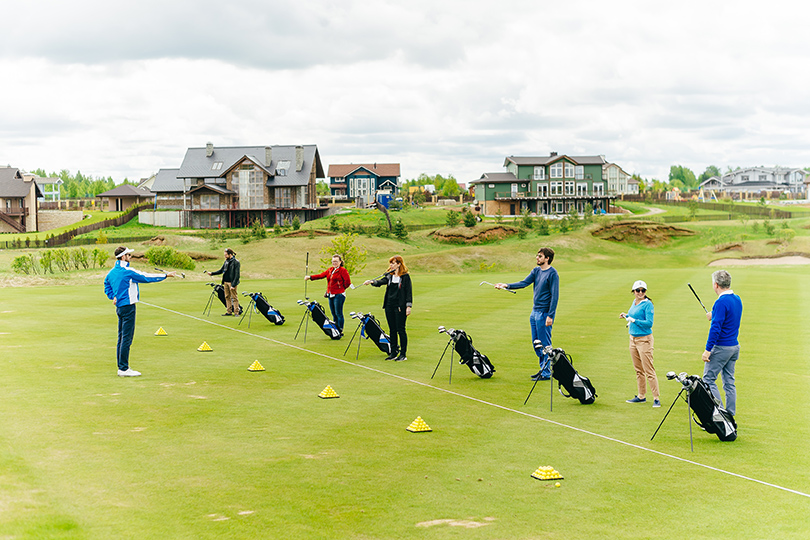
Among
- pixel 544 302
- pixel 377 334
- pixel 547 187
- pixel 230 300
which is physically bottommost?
pixel 377 334

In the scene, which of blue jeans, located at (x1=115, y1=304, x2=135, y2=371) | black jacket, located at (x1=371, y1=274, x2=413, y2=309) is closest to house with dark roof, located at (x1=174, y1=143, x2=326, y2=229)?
black jacket, located at (x1=371, y1=274, x2=413, y2=309)

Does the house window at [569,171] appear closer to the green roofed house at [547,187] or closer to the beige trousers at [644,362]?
the green roofed house at [547,187]

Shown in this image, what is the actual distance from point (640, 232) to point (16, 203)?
3221 inches

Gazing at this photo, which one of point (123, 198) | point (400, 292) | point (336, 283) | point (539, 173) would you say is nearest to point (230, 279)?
point (336, 283)

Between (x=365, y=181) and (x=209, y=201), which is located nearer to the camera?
(x=209, y=201)

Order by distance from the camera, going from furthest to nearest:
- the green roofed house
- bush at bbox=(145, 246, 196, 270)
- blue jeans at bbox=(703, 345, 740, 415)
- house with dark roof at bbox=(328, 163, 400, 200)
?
house with dark roof at bbox=(328, 163, 400, 200)
the green roofed house
bush at bbox=(145, 246, 196, 270)
blue jeans at bbox=(703, 345, 740, 415)

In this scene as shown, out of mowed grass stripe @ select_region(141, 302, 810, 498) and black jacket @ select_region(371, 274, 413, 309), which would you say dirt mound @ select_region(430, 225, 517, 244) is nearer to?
mowed grass stripe @ select_region(141, 302, 810, 498)

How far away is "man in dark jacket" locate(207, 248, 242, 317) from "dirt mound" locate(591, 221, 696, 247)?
5632 cm

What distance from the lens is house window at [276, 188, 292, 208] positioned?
324ft

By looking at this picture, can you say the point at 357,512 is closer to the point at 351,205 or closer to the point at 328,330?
the point at 328,330

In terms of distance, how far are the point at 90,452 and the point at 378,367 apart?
7710mm

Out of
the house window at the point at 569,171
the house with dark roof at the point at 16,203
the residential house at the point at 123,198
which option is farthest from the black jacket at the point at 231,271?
the residential house at the point at 123,198

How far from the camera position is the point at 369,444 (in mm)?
10102

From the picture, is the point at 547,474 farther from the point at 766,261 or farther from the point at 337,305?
the point at 766,261
